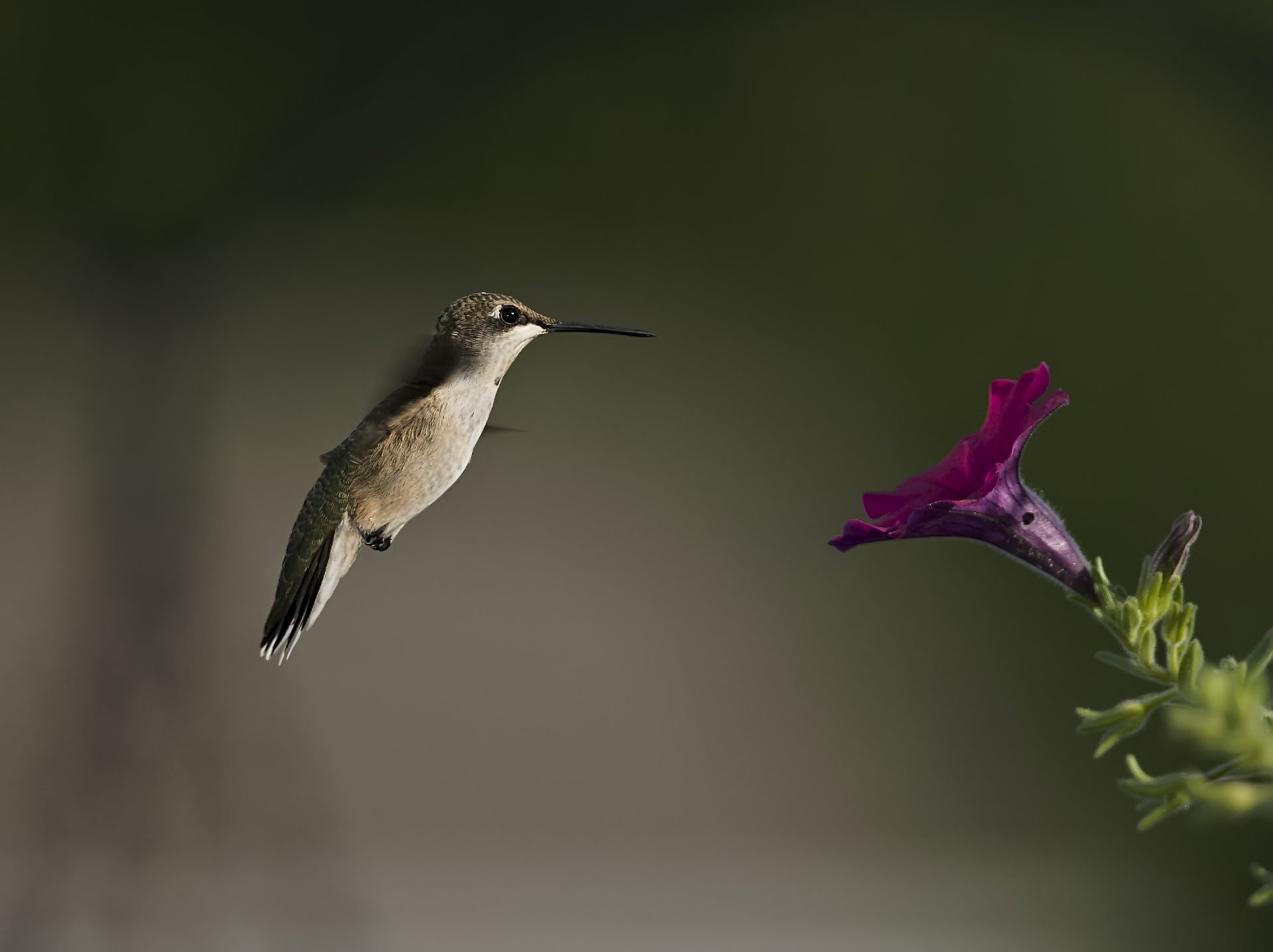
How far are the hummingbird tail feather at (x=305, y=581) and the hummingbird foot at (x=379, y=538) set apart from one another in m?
0.02

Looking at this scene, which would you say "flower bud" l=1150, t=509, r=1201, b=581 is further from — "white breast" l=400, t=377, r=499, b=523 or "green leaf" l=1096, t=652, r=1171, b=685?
"white breast" l=400, t=377, r=499, b=523

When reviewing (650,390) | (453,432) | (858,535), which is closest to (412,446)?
(453,432)

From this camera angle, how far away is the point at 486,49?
3150 mm

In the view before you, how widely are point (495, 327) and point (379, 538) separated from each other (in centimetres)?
17

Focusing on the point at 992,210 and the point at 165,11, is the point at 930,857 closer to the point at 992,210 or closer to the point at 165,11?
the point at 992,210

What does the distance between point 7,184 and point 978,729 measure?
3.43m

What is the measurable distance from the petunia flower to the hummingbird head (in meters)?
0.19

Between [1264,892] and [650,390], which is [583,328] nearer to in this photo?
[1264,892]

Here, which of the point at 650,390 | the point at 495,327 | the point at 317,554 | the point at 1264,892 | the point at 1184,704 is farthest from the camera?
the point at 650,390

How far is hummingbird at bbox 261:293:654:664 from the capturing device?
77 centimetres

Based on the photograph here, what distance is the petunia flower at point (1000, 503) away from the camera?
0.62 metres

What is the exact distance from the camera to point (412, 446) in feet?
2.67

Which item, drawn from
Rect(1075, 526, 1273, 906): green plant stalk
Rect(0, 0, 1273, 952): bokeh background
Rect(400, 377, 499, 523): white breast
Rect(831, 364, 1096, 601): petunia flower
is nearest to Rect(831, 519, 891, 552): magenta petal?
Rect(831, 364, 1096, 601): petunia flower

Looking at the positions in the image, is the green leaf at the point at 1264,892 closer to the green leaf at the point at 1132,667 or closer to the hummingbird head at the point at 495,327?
the green leaf at the point at 1132,667
